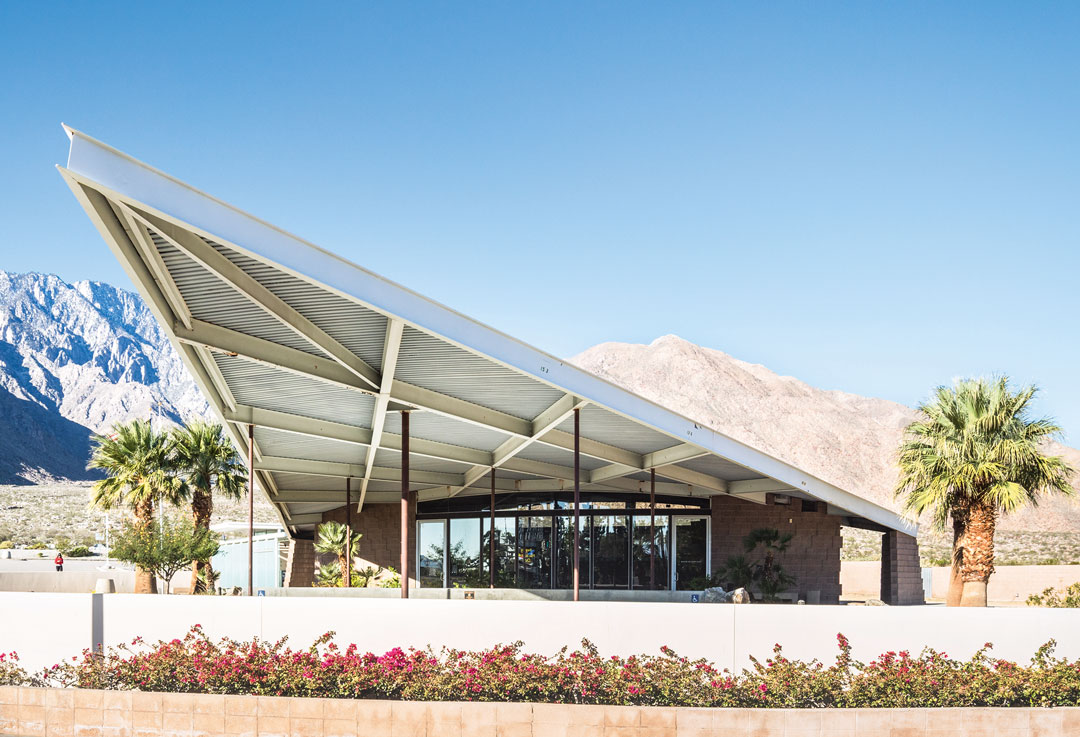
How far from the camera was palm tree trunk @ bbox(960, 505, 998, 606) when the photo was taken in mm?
17281

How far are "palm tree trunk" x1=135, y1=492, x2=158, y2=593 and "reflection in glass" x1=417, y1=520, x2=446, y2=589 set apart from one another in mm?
9020

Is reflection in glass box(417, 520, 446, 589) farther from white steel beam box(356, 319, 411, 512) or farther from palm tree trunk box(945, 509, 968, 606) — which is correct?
palm tree trunk box(945, 509, 968, 606)

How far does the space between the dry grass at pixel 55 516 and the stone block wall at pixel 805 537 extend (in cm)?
4504

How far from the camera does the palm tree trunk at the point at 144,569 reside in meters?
21.5

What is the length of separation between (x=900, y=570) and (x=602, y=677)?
1465 cm

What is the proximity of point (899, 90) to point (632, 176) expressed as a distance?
77.9ft

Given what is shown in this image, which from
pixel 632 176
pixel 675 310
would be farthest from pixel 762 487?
pixel 675 310

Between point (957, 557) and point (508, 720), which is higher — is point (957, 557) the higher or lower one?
the higher one

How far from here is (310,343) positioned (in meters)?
11.7

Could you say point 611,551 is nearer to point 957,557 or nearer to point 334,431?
point 957,557

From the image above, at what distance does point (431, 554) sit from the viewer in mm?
30531

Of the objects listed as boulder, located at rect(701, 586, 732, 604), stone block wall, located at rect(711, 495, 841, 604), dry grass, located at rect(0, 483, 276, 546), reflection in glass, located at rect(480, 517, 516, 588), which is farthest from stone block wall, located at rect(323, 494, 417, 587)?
dry grass, located at rect(0, 483, 276, 546)

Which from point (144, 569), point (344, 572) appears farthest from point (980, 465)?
point (144, 569)

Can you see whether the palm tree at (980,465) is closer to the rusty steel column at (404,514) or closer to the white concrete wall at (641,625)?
the white concrete wall at (641,625)
